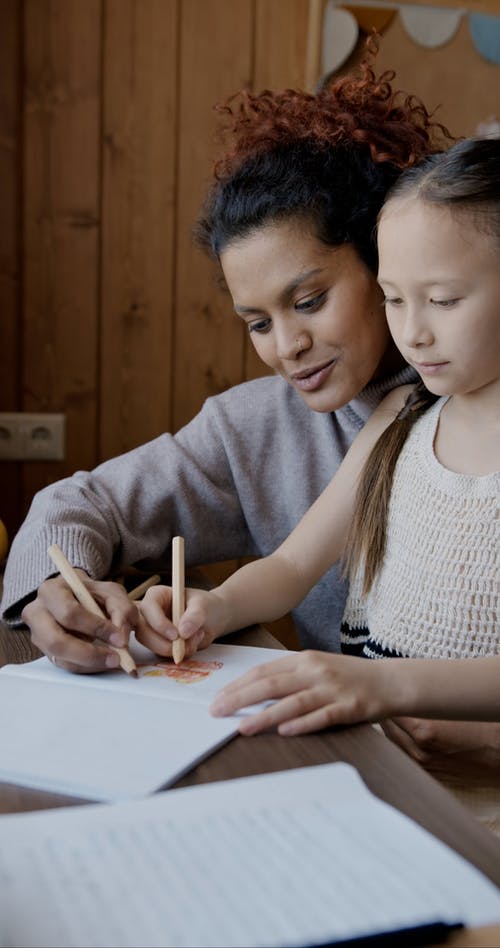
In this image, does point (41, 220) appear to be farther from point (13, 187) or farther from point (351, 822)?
point (351, 822)

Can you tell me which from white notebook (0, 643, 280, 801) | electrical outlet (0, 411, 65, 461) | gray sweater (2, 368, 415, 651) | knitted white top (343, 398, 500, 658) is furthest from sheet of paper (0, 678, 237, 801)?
electrical outlet (0, 411, 65, 461)

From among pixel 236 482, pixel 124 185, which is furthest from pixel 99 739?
pixel 124 185

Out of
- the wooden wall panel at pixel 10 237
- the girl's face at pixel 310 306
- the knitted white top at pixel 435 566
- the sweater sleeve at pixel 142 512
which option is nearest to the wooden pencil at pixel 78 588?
the sweater sleeve at pixel 142 512

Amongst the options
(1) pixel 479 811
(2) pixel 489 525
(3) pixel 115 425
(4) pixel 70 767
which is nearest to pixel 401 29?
(3) pixel 115 425

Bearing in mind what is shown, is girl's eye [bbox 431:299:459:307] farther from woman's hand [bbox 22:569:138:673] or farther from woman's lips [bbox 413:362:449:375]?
woman's hand [bbox 22:569:138:673]

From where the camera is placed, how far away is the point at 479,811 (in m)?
0.97

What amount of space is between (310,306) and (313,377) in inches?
3.5

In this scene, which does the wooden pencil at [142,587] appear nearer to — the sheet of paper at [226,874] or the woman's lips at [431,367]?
the woman's lips at [431,367]

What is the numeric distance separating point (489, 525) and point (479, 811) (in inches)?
10.7

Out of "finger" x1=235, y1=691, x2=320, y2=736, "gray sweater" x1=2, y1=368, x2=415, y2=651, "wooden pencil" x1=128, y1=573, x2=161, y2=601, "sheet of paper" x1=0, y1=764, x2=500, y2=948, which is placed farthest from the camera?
"gray sweater" x1=2, y1=368, x2=415, y2=651

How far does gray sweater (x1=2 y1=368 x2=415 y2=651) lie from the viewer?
1368 millimetres

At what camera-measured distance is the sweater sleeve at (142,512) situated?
118cm

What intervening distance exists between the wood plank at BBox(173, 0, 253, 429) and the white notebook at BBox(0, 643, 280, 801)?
60.6 inches

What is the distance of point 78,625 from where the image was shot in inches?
36.5
